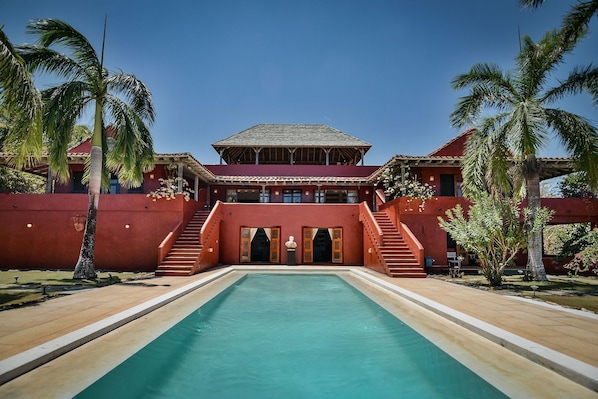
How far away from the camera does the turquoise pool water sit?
3807mm

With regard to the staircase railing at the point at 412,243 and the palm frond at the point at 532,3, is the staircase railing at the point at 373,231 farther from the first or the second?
the palm frond at the point at 532,3

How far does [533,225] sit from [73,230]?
18808 mm

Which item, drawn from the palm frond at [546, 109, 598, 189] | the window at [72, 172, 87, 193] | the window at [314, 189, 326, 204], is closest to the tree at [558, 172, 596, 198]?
the palm frond at [546, 109, 598, 189]

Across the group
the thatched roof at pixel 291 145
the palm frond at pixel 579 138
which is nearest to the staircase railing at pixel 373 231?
the thatched roof at pixel 291 145

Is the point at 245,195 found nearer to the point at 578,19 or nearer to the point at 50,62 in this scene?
the point at 50,62

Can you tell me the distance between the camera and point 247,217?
1808 cm

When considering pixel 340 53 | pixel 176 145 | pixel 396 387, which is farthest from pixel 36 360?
pixel 176 145

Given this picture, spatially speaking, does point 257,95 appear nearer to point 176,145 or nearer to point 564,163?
point 176,145

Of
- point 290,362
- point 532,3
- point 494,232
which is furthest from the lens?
point 494,232

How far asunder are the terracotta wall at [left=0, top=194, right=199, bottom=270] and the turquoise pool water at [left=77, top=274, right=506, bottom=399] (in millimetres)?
8798

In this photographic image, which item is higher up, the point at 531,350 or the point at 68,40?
the point at 68,40

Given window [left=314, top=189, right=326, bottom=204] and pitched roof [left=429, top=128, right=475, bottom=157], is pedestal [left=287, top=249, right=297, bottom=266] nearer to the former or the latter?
window [left=314, top=189, right=326, bottom=204]

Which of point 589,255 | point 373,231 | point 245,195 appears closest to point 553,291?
point 589,255

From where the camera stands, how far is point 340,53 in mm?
15352
